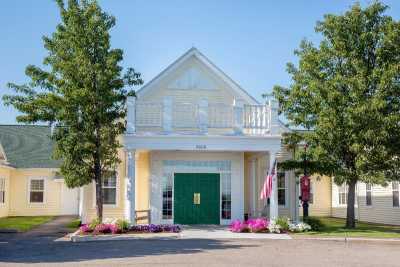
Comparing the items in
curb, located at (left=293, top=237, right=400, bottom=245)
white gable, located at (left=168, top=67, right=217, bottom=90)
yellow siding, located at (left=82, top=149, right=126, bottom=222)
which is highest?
white gable, located at (left=168, top=67, right=217, bottom=90)

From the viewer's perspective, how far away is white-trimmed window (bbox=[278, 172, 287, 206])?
89.8 ft

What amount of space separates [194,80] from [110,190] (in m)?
6.52

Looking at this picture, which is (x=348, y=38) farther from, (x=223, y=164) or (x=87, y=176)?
(x=87, y=176)

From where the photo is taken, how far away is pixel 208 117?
77.8 feet

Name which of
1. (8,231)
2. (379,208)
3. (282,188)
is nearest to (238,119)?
(282,188)

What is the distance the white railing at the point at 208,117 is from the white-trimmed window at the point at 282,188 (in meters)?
4.50

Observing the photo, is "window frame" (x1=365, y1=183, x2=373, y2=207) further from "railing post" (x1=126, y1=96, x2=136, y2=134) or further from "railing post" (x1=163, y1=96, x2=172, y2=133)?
"railing post" (x1=126, y1=96, x2=136, y2=134)

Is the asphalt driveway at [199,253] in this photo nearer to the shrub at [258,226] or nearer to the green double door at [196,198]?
the shrub at [258,226]

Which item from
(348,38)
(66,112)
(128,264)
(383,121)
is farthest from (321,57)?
(128,264)

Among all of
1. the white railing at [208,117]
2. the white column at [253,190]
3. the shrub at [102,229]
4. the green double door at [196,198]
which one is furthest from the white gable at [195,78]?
the shrub at [102,229]

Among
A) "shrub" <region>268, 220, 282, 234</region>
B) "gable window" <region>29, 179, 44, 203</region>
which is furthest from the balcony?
"gable window" <region>29, 179, 44, 203</region>

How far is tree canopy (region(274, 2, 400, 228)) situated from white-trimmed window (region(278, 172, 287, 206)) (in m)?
3.64

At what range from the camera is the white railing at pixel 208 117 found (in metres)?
22.3

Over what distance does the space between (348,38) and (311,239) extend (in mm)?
8832
